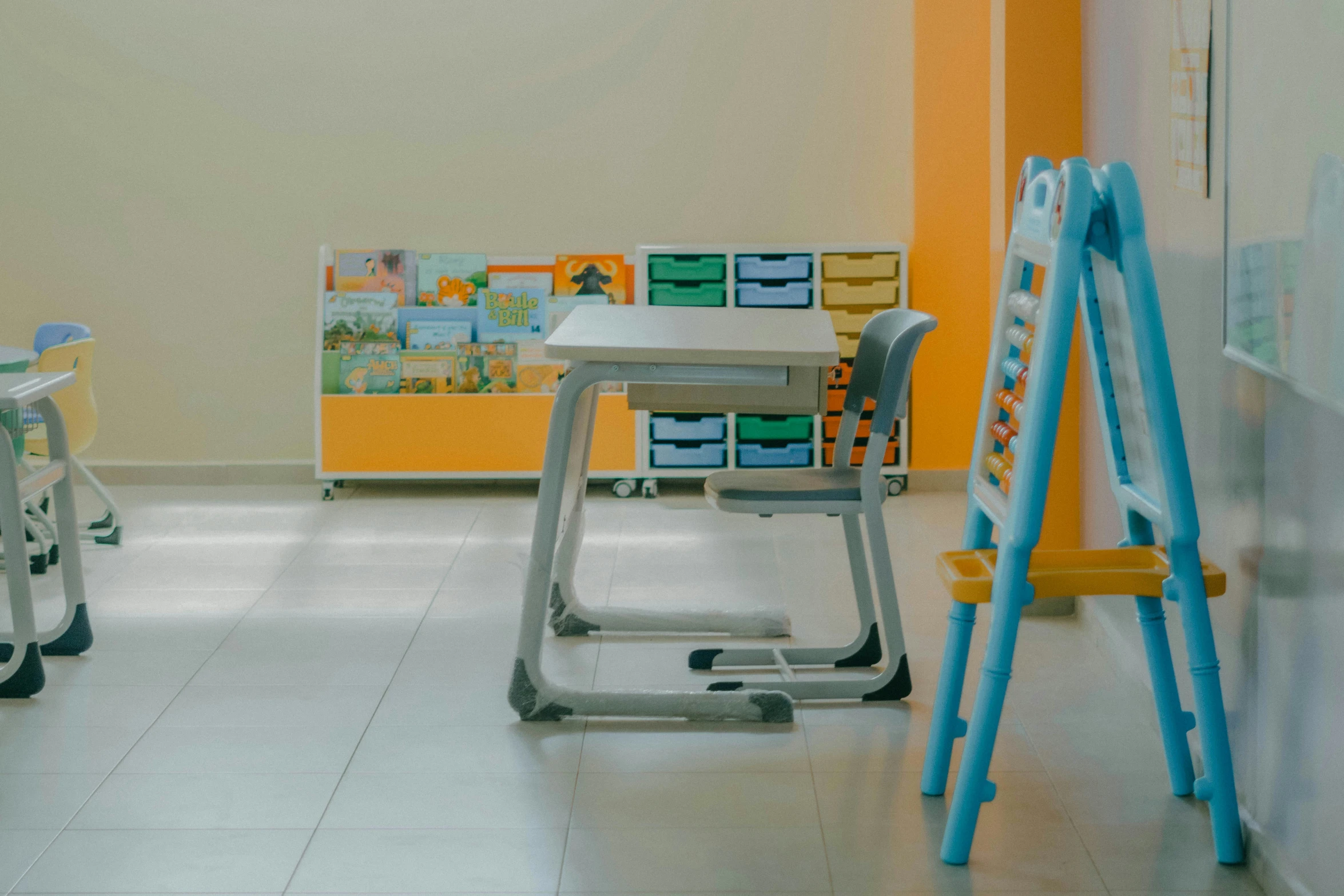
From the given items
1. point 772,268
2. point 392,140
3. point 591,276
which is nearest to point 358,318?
point 392,140

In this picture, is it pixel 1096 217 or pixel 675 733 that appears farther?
pixel 675 733

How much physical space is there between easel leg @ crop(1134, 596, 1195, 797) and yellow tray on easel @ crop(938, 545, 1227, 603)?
0.11 m

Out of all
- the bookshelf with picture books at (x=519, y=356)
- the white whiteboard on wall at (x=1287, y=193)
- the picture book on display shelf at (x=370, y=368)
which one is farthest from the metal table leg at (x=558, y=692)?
the picture book on display shelf at (x=370, y=368)

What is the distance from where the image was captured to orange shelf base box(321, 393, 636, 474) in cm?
584

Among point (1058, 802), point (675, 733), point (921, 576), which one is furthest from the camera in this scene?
point (921, 576)

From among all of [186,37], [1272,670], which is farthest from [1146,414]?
[186,37]

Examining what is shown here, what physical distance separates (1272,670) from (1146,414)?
0.50 meters

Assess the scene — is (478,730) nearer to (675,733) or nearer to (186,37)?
(675,733)

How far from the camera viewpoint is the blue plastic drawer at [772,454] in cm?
580

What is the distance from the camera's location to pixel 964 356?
5910 mm

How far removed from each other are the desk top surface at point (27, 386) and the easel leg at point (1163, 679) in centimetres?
246

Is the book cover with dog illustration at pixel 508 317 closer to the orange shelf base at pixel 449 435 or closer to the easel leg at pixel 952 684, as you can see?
the orange shelf base at pixel 449 435

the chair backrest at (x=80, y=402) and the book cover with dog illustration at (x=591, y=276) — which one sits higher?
the book cover with dog illustration at (x=591, y=276)

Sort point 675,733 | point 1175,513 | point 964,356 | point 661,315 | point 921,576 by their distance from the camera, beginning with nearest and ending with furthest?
point 1175,513
point 675,733
point 661,315
point 921,576
point 964,356
